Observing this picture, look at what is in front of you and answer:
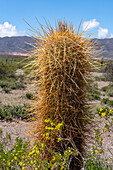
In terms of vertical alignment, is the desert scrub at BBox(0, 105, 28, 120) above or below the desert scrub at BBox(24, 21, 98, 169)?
below

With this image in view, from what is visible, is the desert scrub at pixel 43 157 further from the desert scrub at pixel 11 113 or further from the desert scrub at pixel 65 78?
the desert scrub at pixel 11 113

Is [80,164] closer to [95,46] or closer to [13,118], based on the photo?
[95,46]

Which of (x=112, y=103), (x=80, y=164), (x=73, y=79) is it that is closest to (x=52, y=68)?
(x=73, y=79)

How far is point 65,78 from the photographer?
257 centimetres

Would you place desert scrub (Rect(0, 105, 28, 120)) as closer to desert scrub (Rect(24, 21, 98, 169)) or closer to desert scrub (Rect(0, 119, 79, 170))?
desert scrub (Rect(0, 119, 79, 170))

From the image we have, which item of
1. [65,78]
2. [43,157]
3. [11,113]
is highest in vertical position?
[65,78]

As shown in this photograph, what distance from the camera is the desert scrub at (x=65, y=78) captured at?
2559 mm

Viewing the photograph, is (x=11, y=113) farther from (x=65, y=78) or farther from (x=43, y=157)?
(x=65, y=78)

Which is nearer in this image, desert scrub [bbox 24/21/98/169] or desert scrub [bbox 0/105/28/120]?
desert scrub [bbox 24/21/98/169]

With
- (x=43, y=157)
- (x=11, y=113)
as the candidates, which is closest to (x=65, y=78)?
(x=43, y=157)

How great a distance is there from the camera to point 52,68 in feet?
8.56

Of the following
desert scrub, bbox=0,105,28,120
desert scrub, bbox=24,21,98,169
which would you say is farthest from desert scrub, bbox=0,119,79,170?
desert scrub, bbox=0,105,28,120

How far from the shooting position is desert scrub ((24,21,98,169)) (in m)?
2.56

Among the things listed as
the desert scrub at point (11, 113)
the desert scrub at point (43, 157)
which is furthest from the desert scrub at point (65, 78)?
the desert scrub at point (11, 113)
